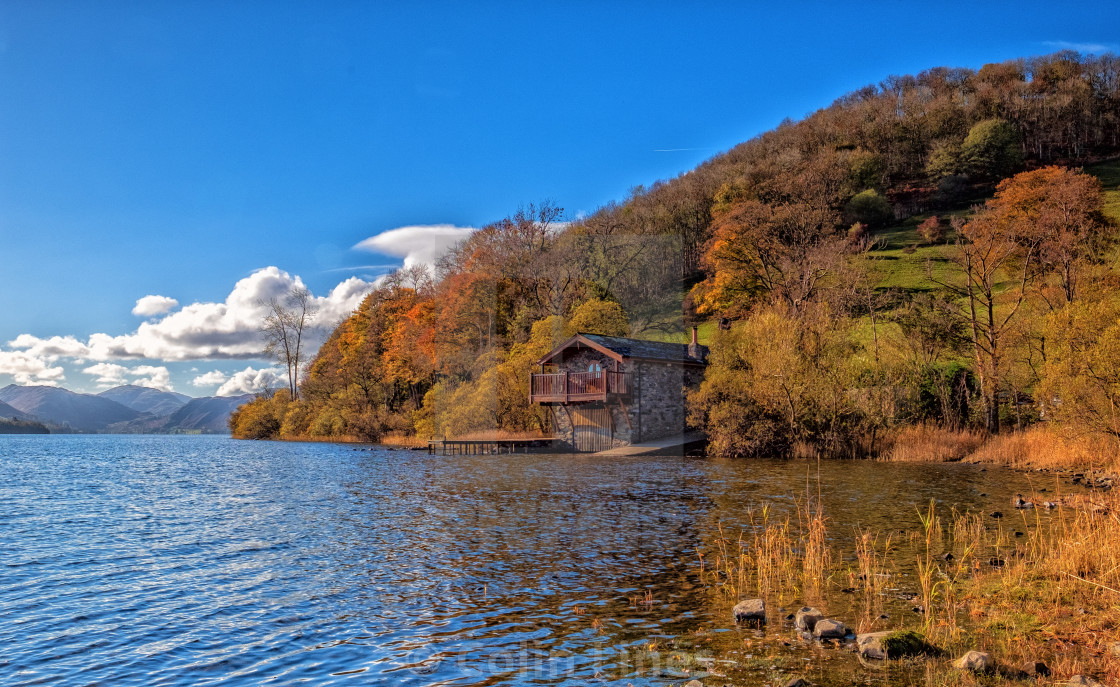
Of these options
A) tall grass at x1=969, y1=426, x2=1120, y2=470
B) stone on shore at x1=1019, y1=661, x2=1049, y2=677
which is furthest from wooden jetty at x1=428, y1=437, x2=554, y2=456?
stone on shore at x1=1019, y1=661, x2=1049, y2=677

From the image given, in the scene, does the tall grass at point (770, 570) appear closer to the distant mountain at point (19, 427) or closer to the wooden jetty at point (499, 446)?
the wooden jetty at point (499, 446)

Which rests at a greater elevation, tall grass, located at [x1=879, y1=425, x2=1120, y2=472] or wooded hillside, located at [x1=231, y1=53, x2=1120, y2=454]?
wooded hillside, located at [x1=231, y1=53, x2=1120, y2=454]

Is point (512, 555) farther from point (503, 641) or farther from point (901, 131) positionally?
point (901, 131)

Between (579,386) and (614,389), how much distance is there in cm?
236

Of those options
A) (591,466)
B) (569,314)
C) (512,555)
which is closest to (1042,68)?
(569,314)

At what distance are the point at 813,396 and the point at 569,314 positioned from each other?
23803 millimetres

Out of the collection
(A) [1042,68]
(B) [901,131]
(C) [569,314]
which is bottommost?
(C) [569,314]

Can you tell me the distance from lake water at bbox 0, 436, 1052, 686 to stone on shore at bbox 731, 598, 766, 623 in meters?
0.29

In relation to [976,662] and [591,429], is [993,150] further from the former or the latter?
[976,662]

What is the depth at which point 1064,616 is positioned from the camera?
27.7ft

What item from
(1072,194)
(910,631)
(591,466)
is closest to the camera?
(910,631)

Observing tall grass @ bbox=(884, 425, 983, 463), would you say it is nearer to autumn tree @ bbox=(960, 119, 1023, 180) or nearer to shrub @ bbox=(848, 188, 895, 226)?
shrub @ bbox=(848, 188, 895, 226)

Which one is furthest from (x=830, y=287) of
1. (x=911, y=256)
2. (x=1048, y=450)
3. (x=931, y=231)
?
(x=931, y=231)

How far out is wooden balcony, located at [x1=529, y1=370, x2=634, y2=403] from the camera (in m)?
42.7
